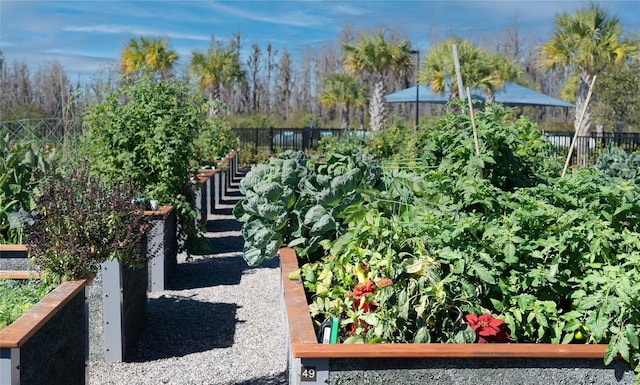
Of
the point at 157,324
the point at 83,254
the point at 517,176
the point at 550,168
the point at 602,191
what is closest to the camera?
the point at 602,191

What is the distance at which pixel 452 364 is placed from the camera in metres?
2.75

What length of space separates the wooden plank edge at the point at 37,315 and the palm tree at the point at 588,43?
19.0 meters

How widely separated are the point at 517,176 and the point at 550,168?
739 mm

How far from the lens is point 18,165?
5848 mm

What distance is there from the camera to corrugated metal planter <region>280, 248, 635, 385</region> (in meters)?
2.69

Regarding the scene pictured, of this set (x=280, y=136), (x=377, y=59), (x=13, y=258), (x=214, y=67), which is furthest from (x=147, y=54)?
(x=13, y=258)

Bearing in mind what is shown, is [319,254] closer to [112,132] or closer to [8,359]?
[8,359]

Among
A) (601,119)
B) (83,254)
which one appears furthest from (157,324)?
(601,119)

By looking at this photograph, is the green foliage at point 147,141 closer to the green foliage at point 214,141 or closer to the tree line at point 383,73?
the tree line at point 383,73

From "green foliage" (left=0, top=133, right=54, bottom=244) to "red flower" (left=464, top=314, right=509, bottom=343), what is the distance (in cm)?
311

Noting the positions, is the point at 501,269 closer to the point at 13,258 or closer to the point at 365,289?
the point at 365,289

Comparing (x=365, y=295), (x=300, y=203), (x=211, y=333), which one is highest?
(x=300, y=203)

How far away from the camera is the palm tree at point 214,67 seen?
27.0 metres

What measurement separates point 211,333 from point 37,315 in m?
2.55
